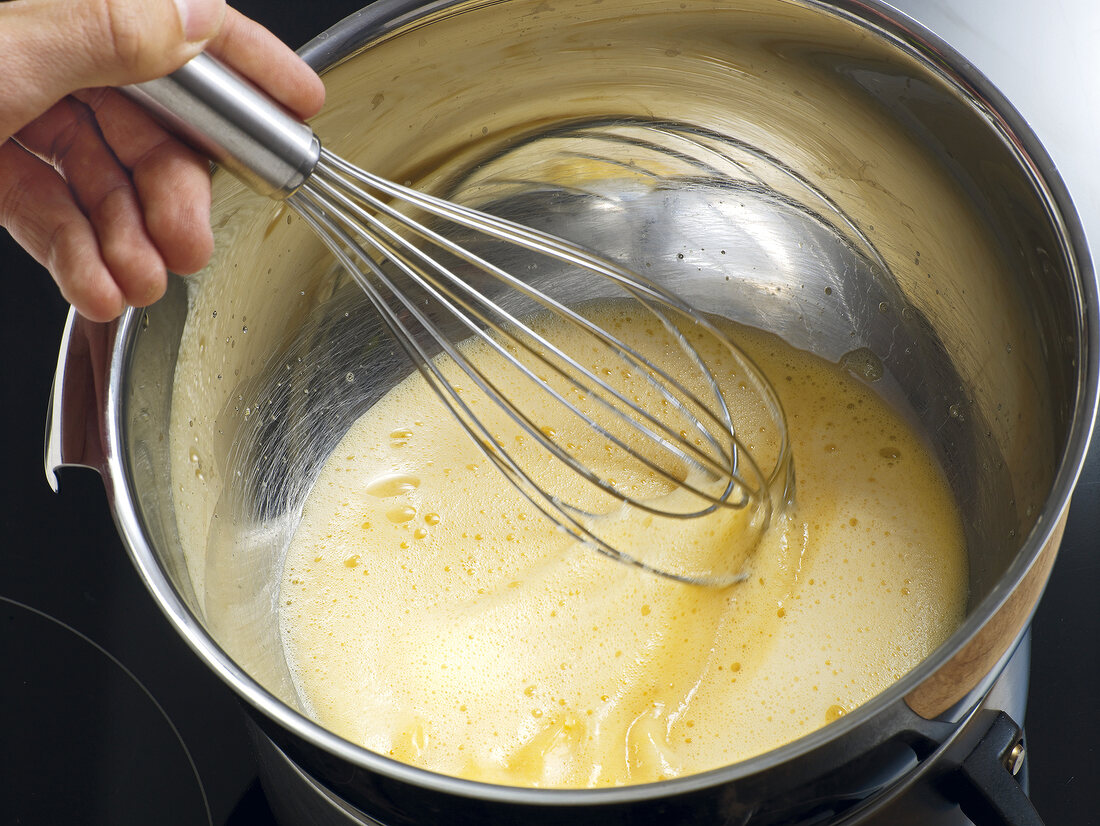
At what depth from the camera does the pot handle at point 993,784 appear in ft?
1.79

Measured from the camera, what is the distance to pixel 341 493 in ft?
2.96

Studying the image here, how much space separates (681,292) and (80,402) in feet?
1.88

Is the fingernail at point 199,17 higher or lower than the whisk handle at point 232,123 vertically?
higher

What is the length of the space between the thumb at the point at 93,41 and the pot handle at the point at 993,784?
0.57 m

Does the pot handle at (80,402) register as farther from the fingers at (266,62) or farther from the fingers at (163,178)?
the fingers at (266,62)

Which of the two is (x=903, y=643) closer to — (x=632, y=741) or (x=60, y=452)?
(x=632, y=741)

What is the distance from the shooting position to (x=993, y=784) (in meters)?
0.56

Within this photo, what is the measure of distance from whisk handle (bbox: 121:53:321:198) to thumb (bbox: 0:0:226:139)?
20mm

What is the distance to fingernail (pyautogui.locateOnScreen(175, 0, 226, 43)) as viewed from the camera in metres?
0.52

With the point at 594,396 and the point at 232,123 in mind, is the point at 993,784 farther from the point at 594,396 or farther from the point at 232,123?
the point at 232,123

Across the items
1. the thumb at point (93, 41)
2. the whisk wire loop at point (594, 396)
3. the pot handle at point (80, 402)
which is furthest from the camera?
the whisk wire loop at point (594, 396)

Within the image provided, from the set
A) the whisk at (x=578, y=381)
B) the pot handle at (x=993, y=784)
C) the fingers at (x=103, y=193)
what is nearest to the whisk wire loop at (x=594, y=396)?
the whisk at (x=578, y=381)

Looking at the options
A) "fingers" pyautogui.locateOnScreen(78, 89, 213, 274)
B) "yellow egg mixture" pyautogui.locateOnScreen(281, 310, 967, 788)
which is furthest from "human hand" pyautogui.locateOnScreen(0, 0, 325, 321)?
"yellow egg mixture" pyautogui.locateOnScreen(281, 310, 967, 788)

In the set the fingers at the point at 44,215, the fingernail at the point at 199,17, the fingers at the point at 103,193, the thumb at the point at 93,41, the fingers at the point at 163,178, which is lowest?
the fingers at the point at 44,215
